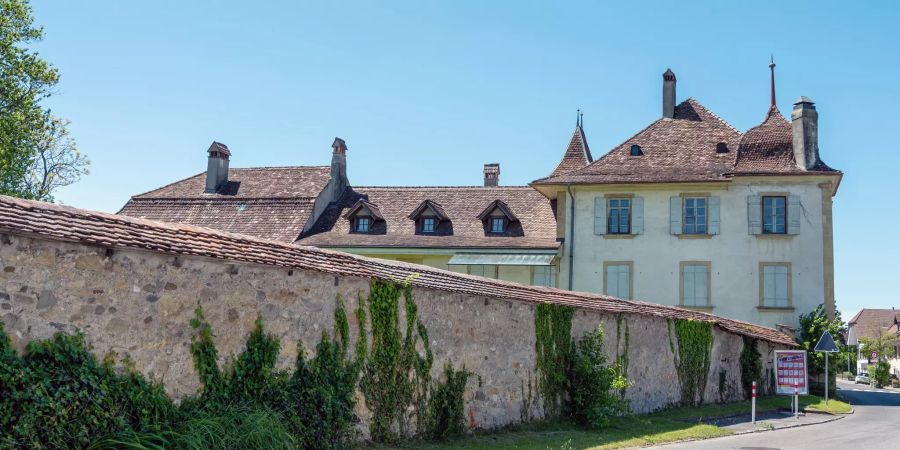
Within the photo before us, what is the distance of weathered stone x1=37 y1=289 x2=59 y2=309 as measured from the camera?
857 centimetres

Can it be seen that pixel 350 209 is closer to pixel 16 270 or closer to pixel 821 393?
pixel 821 393

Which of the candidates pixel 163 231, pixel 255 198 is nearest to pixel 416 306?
pixel 163 231

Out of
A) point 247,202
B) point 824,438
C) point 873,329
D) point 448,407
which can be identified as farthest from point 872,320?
point 448,407

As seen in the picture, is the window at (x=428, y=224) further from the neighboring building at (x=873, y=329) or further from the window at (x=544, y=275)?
the neighboring building at (x=873, y=329)

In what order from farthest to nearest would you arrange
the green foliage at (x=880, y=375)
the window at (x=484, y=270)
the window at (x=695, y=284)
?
the green foliage at (x=880, y=375) → the window at (x=484, y=270) → the window at (x=695, y=284)

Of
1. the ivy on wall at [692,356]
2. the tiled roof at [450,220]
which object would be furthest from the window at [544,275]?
the ivy on wall at [692,356]

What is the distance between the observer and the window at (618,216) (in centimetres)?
3547

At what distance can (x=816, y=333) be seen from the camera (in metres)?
32.5

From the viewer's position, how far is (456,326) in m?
14.7

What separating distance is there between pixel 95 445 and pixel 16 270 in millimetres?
1860

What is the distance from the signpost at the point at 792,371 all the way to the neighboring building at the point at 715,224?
11.5 metres

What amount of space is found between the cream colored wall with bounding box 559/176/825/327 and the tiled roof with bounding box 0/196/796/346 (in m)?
18.6

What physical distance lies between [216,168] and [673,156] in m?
21.2

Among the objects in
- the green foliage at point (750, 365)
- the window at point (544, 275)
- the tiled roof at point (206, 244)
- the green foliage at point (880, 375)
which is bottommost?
the green foliage at point (880, 375)
